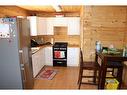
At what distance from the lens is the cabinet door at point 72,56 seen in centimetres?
561

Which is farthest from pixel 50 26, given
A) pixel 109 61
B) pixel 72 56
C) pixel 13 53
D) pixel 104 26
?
pixel 109 61

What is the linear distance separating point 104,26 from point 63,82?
1.87 metres

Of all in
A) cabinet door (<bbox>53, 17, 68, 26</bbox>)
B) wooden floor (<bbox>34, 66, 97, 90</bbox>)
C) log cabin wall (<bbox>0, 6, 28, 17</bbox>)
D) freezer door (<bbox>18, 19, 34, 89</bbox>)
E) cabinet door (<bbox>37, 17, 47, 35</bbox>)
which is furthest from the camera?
cabinet door (<bbox>53, 17, 68, 26</bbox>)

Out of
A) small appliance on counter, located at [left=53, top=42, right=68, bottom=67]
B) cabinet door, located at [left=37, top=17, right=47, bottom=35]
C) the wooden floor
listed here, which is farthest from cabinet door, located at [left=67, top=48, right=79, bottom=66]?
cabinet door, located at [left=37, top=17, right=47, bottom=35]

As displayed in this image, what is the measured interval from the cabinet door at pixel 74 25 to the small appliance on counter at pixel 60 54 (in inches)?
23.9

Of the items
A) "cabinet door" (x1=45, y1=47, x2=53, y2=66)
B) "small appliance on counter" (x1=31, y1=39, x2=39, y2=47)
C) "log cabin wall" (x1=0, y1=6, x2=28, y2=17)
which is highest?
"log cabin wall" (x1=0, y1=6, x2=28, y2=17)

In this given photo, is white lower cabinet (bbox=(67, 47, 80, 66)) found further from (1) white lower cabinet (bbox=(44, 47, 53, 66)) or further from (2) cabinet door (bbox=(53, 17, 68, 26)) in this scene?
(2) cabinet door (bbox=(53, 17, 68, 26))

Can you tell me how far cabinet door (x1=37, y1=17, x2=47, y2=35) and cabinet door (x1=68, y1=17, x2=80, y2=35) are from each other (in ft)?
3.00

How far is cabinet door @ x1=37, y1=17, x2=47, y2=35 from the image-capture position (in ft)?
17.6

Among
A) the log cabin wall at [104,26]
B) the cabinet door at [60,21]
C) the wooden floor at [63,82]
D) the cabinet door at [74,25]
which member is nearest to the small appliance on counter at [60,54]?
the wooden floor at [63,82]

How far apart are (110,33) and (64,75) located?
1.91m

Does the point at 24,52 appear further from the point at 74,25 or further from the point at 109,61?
the point at 74,25

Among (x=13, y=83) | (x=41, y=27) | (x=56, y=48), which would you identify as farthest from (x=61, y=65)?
(x=13, y=83)

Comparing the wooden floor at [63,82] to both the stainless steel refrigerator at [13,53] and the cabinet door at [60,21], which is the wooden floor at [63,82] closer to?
the stainless steel refrigerator at [13,53]
